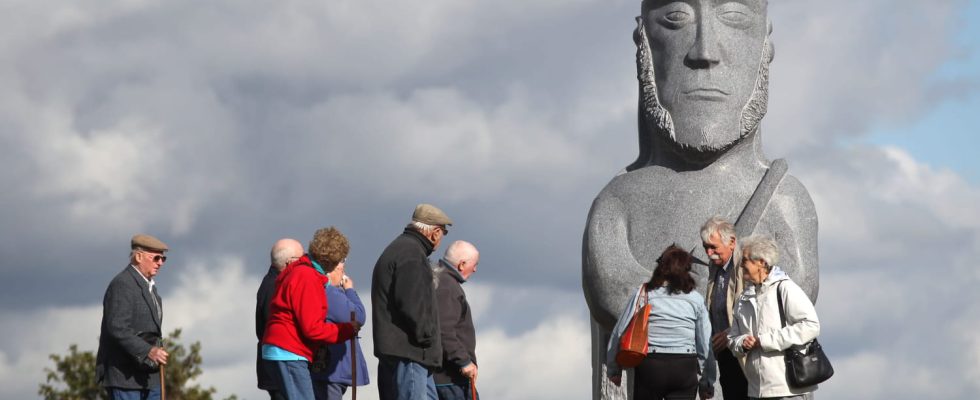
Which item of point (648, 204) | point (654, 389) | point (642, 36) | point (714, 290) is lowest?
point (654, 389)

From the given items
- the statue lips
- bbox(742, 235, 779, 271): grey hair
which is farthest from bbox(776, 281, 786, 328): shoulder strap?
the statue lips

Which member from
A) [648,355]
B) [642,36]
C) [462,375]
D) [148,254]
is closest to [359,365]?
[462,375]

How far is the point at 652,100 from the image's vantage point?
1242 cm

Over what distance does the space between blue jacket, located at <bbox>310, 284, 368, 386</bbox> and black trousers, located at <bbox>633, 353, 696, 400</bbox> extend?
195 cm

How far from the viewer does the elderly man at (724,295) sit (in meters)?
9.65

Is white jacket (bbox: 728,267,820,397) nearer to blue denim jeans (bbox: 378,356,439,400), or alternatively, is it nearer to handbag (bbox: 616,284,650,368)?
handbag (bbox: 616,284,650,368)

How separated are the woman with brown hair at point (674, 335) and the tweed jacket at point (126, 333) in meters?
3.00

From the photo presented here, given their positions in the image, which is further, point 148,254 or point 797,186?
point 797,186

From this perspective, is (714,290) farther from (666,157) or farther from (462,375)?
(666,157)

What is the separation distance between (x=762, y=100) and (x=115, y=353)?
5.02m

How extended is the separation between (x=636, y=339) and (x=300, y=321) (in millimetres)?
1962

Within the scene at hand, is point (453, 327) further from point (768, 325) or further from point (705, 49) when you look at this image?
point (705, 49)

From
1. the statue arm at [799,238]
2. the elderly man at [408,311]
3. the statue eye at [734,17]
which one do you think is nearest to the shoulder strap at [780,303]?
the elderly man at [408,311]

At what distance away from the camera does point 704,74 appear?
1228 cm
